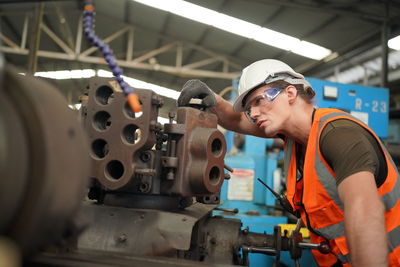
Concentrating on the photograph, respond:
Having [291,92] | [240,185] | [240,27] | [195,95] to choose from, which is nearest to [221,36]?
[240,27]

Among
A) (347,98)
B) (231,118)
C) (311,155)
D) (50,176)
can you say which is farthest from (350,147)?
(347,98)

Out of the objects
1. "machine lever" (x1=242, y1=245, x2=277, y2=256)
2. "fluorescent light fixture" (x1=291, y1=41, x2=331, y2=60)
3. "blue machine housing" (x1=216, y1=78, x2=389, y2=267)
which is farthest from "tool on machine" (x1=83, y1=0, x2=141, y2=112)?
"fluorescent light fixture" (x1=291, y1=41, x2=331, y2=60)

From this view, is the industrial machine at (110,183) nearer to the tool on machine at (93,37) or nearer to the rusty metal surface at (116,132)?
the rusty metal surface at (116,132)

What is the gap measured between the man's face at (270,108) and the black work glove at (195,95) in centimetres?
27

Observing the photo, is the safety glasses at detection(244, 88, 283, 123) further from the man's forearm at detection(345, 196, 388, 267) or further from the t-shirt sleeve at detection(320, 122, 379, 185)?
the man's forearm at detection(345, 196, 388, 267)

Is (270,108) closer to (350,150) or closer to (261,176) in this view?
(350,150)

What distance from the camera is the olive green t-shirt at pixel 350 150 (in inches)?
42.3

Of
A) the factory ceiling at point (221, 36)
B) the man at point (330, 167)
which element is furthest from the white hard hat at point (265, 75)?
the factory ceiling at point (221, 36)

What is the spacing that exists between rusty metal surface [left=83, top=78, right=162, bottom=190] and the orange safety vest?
0.62 meters

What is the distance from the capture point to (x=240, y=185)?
7.68ft

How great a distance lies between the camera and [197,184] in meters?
1.03

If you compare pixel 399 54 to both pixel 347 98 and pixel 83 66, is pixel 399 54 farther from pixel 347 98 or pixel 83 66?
pixel 83 66

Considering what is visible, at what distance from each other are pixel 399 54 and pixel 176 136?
4873 mm

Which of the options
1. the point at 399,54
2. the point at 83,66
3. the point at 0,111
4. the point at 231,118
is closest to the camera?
the point at 0,111
